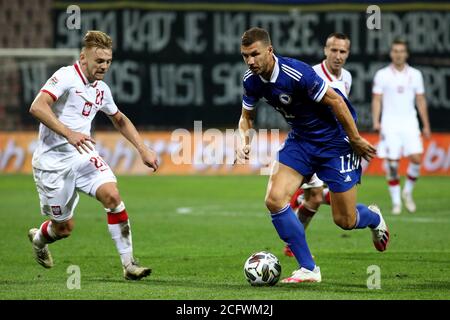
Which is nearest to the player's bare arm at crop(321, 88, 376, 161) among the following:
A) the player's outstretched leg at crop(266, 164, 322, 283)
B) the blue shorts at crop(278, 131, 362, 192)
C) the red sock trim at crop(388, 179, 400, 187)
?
the blue shorts at crop(278, 131, 362, 192)

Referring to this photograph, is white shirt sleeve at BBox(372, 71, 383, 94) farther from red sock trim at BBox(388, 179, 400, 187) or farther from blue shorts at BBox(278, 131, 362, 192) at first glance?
blue shorts at BBox(278, 131, 362, 192)

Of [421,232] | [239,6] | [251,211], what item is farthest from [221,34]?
[421,232]

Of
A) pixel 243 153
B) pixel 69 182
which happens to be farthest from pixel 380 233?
pixel 69 182

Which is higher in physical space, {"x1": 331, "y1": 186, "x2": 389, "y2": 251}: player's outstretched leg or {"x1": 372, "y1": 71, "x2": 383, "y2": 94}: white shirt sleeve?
{"x1": 372, "y1": 71, "x2": 383, "y2": 94}: white shirt sleeve

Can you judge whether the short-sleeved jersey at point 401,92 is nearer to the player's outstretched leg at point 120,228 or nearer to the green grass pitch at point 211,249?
the green grass pitch at point 211,249

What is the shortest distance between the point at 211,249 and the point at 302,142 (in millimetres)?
2765

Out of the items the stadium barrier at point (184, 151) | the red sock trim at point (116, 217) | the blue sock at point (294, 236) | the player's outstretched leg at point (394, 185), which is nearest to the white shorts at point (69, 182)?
the red sock trim at point (116, 217)

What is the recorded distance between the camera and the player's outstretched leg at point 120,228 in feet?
27.7

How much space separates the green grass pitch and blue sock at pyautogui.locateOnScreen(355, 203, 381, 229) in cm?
44

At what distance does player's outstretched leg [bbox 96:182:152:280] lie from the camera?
27.7 feet

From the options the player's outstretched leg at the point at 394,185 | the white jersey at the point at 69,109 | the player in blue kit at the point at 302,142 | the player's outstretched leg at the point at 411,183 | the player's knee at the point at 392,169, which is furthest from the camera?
the player's outstretched leg at the point at 411,183

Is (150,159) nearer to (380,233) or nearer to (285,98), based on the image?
(285,98)

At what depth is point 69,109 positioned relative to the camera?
870 centimetres

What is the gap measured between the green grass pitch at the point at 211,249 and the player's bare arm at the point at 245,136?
1.06m
